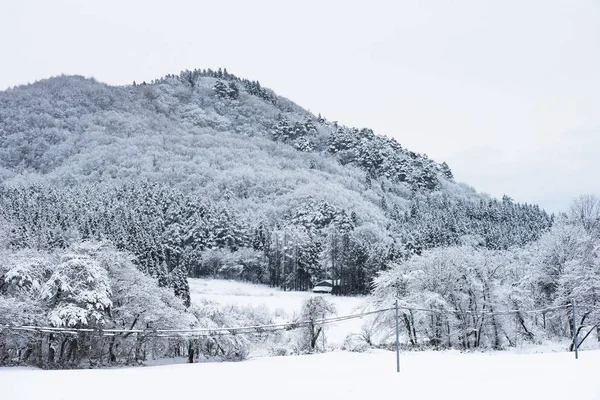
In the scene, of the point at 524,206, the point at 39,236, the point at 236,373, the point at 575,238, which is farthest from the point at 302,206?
the point at 236,373

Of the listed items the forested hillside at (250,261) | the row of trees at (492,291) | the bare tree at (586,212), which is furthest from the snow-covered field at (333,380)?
the bare tree at (586,212)

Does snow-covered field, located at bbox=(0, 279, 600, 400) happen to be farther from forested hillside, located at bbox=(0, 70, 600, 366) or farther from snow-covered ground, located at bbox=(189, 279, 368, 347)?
snow-covered ground, located at bbox=(189, 279, 368, 347)

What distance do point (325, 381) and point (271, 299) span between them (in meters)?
69.8

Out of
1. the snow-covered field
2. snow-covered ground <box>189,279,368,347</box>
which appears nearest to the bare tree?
snow-covered ground <box>189,279,368,347</box>

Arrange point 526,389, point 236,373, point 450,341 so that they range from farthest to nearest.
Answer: point 450,341 < point 236,373 < point 526,389

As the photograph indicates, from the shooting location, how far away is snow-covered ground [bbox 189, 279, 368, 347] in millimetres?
59931

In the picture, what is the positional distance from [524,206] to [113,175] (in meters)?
163

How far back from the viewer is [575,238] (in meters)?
40.1

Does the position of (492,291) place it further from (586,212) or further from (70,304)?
(70,304)

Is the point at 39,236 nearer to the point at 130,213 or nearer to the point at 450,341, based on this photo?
the point at 130,213

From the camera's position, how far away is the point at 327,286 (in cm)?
9712

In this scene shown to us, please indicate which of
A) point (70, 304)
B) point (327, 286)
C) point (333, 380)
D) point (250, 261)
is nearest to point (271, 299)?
point (327, 286)

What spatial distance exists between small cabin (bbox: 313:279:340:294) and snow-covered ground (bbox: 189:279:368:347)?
12.0ft

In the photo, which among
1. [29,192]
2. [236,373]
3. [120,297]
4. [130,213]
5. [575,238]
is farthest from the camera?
[29,192]
